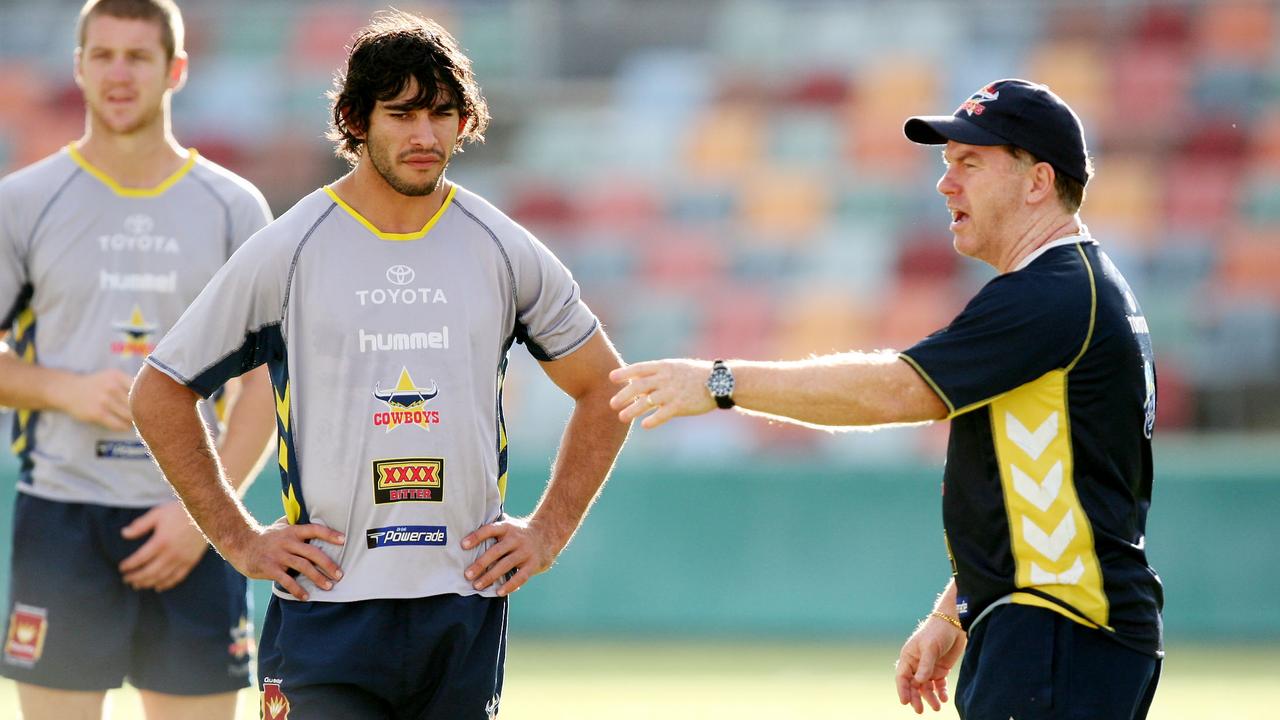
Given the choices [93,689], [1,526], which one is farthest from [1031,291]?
[1,526]

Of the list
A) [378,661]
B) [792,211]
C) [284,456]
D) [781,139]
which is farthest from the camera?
[781,139]

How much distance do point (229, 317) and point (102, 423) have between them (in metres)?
1.30

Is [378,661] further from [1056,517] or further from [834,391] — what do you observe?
[1056,517]

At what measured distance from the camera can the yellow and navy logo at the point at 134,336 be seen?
5.10 m

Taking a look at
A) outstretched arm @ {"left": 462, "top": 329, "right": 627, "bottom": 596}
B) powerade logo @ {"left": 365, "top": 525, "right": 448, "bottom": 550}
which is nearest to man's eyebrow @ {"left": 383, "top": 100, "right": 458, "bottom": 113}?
outstretched arm @ {"left": 462, "top": 329, "right": 627, "bottom": 596}

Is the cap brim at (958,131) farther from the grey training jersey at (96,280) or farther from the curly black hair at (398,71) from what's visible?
the grey training jersey at (96,280)

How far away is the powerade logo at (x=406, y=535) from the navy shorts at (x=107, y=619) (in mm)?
1443

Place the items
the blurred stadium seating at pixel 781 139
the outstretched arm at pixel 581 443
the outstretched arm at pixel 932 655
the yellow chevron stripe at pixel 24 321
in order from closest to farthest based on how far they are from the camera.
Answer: the outstretched arm at pixel 581 443 < the outstretched arm at pixel 932 655 < the yellow chevron stripe at pixel 24 321 < the blurred stadium seating at pixel 781 139

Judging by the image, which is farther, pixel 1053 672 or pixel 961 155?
pixel 961 155

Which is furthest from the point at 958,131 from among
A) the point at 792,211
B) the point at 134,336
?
the point at 792,211

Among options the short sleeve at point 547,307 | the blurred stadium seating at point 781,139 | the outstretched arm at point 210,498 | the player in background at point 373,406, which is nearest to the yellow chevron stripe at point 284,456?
the player in background at point 373,406

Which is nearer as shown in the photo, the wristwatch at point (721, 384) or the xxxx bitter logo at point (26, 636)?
the wristwatch at point (721, 384)

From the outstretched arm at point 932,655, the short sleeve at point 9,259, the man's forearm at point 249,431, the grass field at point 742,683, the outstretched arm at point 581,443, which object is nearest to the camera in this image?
the outstretched arm at point 581,443

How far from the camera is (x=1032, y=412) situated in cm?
391
